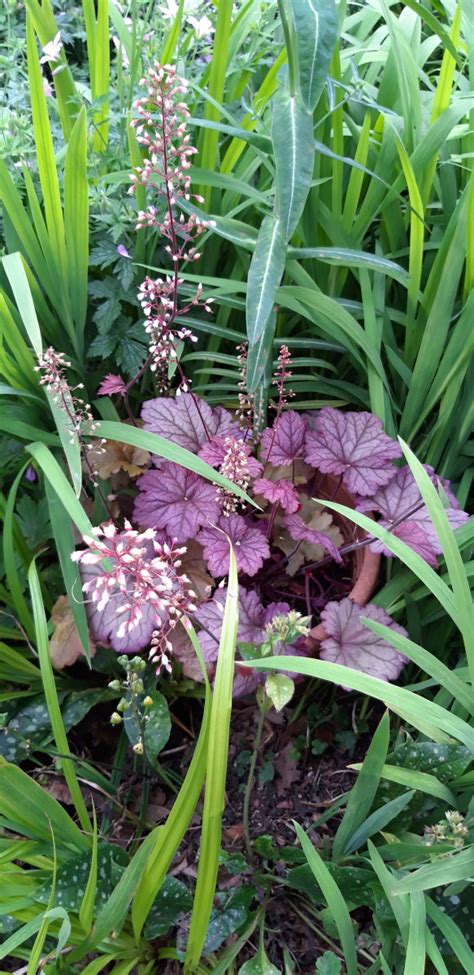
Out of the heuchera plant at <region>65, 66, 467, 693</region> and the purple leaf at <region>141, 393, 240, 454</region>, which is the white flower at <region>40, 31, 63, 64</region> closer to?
the heuchera plant at <region>65, 66, 467, 693</region>

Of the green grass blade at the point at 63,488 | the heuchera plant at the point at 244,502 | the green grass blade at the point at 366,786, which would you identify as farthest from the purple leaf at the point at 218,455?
the green grass blade at the point at 366,786

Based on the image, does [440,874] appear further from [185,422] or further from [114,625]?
[185,422]

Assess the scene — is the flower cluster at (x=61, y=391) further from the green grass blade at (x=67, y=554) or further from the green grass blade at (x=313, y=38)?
the green grass blade at (x=313, y=38)

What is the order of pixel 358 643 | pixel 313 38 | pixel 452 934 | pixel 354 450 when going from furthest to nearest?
pixel 354 450 < pixel 358 643 < pixel 452 934 < pixel 313 38

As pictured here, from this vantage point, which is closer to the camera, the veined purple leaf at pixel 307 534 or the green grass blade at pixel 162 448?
the green grass blade at pixel 162 448

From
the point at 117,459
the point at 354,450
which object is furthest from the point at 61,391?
the point at 354,450

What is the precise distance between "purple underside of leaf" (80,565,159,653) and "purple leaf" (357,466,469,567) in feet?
1.25

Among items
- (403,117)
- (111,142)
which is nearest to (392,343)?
(403,117)

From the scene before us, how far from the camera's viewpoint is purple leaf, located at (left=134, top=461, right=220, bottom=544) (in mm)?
1194

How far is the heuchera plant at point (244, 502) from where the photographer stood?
3.64 feet

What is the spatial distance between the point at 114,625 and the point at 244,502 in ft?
1.16

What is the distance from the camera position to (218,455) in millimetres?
1209

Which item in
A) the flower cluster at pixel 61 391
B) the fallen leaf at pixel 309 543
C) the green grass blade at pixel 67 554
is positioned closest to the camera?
the flower cluster at pixel 61 391

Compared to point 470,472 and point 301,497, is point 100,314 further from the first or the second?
point 470,472
